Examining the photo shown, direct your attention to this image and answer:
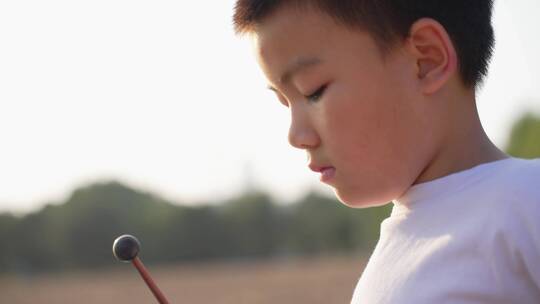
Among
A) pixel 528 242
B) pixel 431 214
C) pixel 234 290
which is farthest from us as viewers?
pixel 234 290

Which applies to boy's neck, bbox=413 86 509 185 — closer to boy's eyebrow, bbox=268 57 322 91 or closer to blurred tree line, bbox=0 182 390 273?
boy's eyebrow, bbox=268 57 322 91

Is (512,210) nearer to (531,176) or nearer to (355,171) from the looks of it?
(531,176)

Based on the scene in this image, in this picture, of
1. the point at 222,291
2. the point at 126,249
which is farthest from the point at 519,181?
the point at 222,291

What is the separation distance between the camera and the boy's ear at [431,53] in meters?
1.55

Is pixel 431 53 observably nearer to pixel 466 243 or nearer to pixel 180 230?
pixel 466 243

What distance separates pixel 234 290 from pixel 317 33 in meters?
17.9

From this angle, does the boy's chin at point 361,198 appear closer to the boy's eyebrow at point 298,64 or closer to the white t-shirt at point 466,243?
the white t-shirt at point 466,243

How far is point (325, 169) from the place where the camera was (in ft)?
5.22

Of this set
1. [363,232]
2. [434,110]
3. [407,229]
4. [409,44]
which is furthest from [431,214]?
[363,232]

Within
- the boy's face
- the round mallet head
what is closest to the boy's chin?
the boy's face

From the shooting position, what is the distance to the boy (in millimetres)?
1518

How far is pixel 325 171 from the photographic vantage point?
1.59m

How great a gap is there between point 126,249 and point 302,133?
1.13 feet

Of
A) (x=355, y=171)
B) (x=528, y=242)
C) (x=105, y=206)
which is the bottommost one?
(x=105, y=206)
